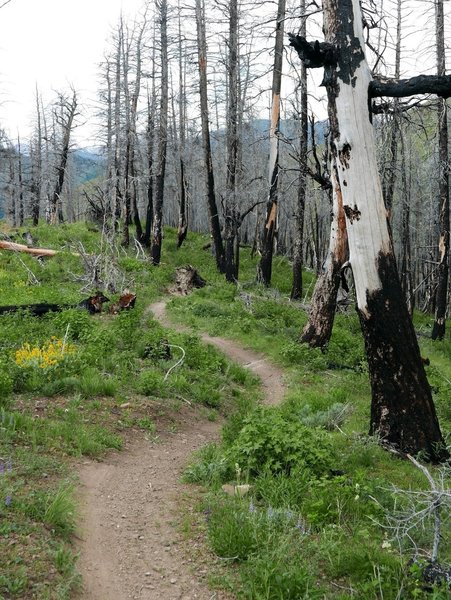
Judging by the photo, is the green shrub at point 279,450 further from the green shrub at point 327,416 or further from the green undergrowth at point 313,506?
the green shrub at point 327,416

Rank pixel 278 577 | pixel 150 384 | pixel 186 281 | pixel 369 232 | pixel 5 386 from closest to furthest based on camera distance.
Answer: pixel 278 577
pixel 369 232
pixel 5 386
pixel 150 384
pixel 186 281

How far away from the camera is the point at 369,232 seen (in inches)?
233

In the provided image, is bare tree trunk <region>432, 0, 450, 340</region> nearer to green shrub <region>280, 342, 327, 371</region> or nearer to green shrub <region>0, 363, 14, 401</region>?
green shrub <region>280, 342, 327, 371</region>

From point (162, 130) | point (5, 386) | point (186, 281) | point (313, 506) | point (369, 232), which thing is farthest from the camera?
point (162, 130)

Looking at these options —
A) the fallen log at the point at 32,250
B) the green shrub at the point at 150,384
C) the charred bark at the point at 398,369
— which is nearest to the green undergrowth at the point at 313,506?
the charred bark at the point at 398,369

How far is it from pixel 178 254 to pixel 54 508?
21.9 meters

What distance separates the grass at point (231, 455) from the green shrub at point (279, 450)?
1 cm

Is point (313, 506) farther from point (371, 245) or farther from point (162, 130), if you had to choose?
point (162, 130)

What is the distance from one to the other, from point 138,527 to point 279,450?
1535 mm

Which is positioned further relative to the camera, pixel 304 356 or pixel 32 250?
pixel 32 250

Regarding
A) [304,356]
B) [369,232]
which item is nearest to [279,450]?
[369,232]

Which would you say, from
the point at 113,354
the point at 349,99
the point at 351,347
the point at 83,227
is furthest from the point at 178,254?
the point at 349,99

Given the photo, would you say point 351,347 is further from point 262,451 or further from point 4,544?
point 4,544

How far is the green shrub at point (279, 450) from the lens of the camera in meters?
5.10
